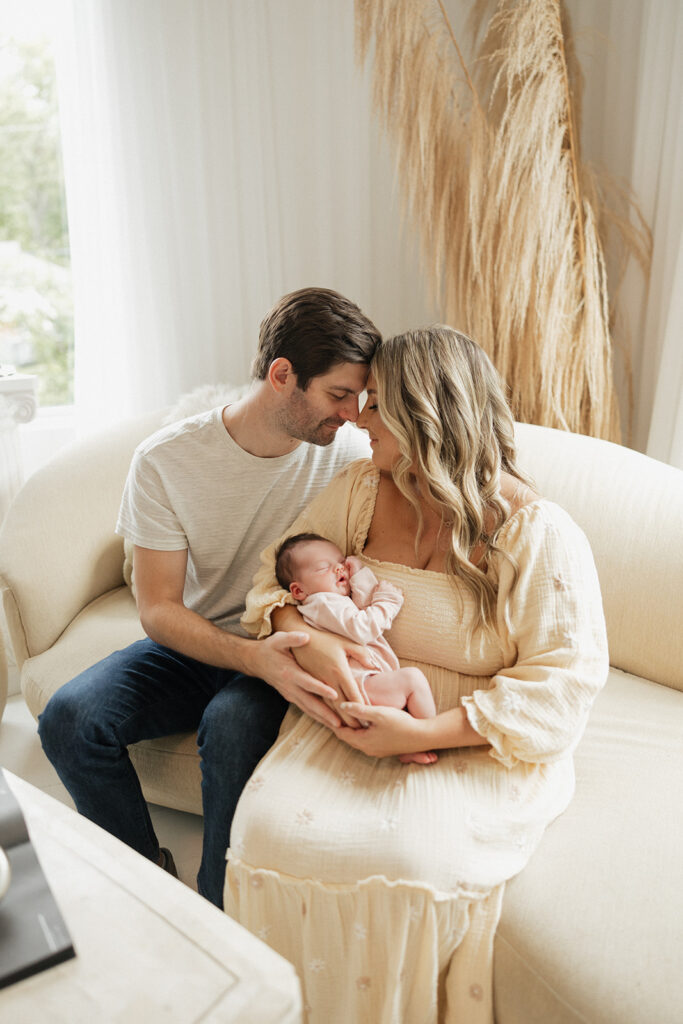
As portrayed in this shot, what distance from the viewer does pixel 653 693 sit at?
1761 mm

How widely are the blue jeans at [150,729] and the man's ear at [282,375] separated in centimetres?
60

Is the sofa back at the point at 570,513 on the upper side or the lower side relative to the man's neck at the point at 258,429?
lower

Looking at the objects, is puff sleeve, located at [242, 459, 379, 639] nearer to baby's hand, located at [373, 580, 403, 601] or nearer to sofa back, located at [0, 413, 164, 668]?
baby's hand, located at [373, 580, 403, 601]

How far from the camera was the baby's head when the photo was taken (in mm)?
1536

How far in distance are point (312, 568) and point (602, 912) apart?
0.74 m

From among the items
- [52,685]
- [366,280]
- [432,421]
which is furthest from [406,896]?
[366,280]

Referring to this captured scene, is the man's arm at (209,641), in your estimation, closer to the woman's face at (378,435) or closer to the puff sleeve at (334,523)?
the puff sleeve at (334,523)

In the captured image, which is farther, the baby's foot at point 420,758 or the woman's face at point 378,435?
the woman's face at point 378,435

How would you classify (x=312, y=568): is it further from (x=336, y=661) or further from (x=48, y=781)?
(x=48, y=781)

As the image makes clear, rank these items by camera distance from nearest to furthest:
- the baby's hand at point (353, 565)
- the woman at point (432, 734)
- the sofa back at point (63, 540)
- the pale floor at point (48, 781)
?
the woman at point (432, 734) → the baby's hand at point (353, 565) → the pale floor at point (48, 781) → the sofa back at point (63, 540)

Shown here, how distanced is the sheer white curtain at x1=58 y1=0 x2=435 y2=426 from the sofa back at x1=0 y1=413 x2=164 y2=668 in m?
Answer: 0.50

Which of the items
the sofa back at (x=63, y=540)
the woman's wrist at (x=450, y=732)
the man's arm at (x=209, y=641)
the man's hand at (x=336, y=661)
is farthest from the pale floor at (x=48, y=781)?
the woman's wrist at (x=450, y=732)

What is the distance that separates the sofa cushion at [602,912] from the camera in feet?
3.65

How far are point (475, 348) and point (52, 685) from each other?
1.25 m
